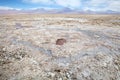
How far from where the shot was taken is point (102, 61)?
389 inches

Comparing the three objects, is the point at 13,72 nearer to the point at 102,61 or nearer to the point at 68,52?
the point at 68,52

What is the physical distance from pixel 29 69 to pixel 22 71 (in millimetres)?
507

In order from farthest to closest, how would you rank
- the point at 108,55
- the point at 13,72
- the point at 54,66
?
the point at 108,55, the point at 54,66, the point at 13,72

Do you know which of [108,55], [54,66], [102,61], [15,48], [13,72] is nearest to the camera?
[13,72]

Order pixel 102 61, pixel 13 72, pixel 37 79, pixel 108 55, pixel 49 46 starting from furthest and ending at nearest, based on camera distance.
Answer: pixel 49 46 → pixel 108 55 → pixel 102 61 → pixel 13 72 → pixel 37 79

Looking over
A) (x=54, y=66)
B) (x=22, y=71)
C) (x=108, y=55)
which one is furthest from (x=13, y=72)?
(x=108, y=55)

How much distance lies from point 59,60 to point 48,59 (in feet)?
3.16

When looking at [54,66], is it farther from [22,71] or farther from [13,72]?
[13,72]

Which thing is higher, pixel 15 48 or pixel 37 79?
pixel 15 48

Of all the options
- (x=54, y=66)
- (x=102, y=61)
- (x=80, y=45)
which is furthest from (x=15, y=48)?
(x=102, y=61)

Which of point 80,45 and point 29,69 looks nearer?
point 29,69

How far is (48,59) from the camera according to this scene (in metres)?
10.1

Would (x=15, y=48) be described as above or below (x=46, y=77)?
above

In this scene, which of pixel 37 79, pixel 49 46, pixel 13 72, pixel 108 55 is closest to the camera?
pixel 37 79
